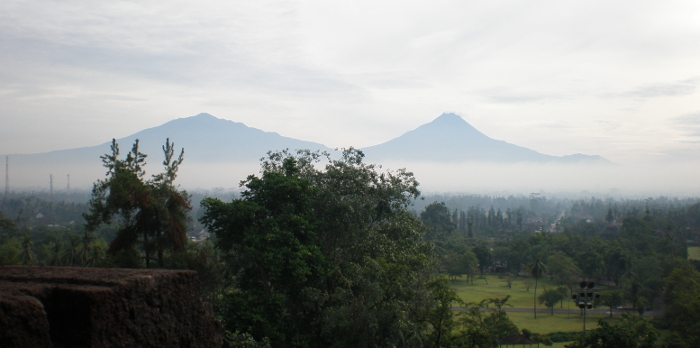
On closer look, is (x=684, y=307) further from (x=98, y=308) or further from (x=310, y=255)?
(x=98, y=308)

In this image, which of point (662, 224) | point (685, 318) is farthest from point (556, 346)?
point (662, 224)

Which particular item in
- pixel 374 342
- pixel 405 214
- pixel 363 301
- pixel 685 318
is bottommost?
pixel 685 318

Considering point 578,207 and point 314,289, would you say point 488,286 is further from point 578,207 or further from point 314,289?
point 578,207

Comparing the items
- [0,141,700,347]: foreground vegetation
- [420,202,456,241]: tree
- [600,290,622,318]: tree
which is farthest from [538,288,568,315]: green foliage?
[420,202,456,241]: tree

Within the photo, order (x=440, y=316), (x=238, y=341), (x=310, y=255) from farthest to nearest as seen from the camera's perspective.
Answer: (x=440, y=316) → (x=310, y=255) → (x=238, y=341)

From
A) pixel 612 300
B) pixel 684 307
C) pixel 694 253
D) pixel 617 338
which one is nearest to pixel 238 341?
pixel 617 338

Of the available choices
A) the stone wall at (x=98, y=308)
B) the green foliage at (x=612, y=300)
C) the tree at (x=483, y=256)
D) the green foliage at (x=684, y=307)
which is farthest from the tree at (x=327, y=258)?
the tree at (x=483, y=256)

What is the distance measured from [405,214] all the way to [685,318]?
1439 cm

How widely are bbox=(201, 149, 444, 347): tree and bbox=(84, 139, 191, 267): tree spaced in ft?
6.67

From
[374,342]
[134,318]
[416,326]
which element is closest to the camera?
[134,318]

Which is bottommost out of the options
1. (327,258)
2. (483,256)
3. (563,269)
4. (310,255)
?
(483,256)

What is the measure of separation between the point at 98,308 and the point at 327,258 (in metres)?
9.44

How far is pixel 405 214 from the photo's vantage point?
1284cm

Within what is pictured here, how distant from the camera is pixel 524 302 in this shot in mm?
30812
